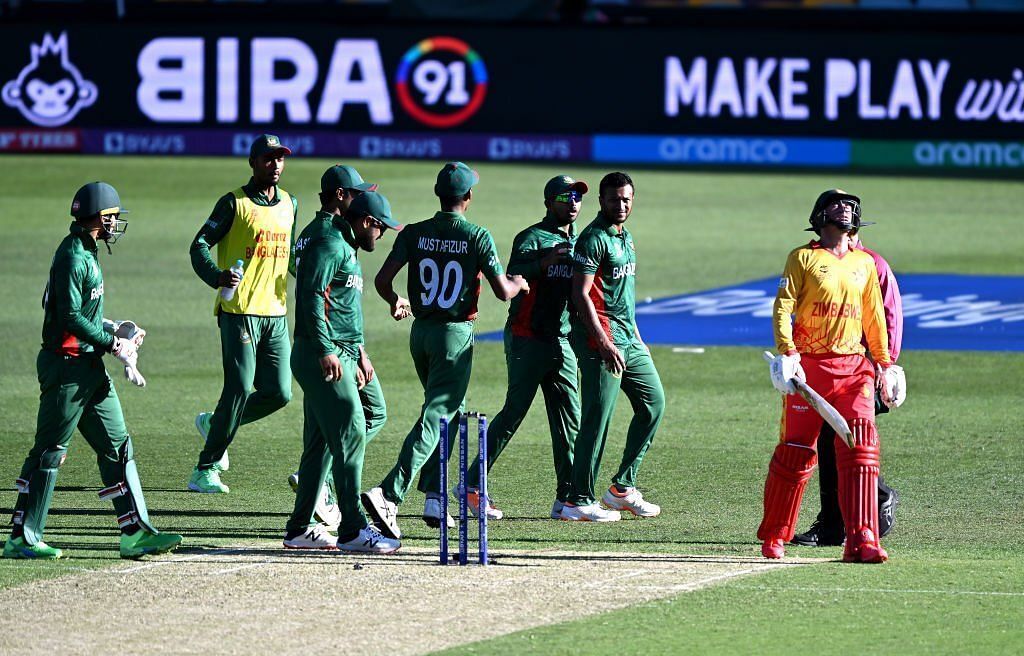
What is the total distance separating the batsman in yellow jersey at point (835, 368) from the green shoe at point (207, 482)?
3.81 meters

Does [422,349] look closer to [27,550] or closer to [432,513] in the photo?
[432,513]

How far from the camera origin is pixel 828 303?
9250 mm

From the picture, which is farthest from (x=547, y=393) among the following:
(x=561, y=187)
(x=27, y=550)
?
(x=27, y=550)

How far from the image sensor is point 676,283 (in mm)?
21562

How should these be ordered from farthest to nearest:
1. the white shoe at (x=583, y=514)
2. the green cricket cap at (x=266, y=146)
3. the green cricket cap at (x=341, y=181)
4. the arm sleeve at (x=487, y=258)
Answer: the green cricket cap at (x=266, y=146) < the white shoe at (x=583, y=514) < the arm sleeve at (x=487, y=258) < the green cricket cap at (x=341, y=181)

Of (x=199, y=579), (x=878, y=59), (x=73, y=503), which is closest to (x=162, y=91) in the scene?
(x=878, y=59)

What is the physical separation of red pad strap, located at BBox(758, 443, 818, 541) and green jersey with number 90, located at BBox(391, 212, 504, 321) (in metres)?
2.03

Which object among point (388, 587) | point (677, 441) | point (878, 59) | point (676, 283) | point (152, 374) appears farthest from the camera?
point (878, 59)

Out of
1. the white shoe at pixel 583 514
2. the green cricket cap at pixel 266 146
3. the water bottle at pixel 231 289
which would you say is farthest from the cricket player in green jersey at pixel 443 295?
the green cricket cap at pixel 266 146

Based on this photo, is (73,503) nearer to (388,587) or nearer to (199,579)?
(199,579)

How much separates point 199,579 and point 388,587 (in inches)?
38.9

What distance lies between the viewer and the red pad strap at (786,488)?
9320 millimetres

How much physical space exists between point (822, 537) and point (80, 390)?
424 centimetres

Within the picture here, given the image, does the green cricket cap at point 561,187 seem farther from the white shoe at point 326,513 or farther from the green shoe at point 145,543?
the green shoe at point 145,543
